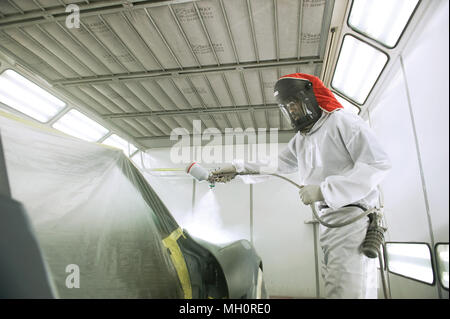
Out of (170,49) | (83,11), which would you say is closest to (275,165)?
(170,49)

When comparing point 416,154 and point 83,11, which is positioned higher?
point 83,11

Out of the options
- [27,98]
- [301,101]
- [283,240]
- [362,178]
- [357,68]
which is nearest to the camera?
[362,178]

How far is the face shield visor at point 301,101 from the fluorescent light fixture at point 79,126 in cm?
420

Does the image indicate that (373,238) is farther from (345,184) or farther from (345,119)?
(345,119)

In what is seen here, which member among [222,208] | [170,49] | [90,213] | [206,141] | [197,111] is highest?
[170,49]

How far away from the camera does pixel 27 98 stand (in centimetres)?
389

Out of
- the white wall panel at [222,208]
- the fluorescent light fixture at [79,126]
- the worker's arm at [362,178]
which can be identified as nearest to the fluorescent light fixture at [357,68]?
the worker's arm at [362,178]

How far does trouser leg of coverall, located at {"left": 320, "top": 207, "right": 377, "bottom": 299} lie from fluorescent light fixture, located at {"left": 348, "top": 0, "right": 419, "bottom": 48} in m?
1.79

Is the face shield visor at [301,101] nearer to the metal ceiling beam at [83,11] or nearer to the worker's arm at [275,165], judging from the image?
the worker's arm at [275,165]

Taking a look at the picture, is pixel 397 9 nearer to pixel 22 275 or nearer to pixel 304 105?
pixel 304 105

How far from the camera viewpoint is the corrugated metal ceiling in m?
2.77

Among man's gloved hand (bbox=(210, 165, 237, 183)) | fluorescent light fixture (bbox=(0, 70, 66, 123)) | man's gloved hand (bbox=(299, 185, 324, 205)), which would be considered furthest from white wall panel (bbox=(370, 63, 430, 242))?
fluorescent light fixture (bbox=(0, 70, 66, 123))

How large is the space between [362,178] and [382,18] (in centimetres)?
197

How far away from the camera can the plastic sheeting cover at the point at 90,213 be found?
3.66 feet
